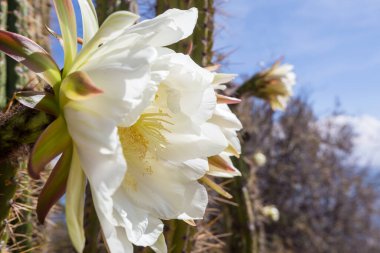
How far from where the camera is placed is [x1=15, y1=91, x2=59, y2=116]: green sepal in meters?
0.55

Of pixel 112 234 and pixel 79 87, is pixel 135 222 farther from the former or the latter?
pixel 79 87

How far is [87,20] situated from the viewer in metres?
0.63

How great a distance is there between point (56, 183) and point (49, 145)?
48mm

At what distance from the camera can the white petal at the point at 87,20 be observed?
2.04 feet

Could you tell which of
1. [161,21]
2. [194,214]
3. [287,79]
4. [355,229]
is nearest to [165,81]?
[161,21]

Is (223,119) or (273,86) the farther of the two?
(273,86)

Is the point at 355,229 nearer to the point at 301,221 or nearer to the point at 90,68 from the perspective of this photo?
the point at 301,221

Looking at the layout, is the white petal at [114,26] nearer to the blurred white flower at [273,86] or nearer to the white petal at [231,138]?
the white petal at [231,138]

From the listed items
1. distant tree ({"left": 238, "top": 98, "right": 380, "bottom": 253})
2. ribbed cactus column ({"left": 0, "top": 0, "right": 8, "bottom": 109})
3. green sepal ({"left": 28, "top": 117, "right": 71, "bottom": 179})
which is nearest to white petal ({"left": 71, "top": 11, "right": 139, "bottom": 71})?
green sepal ({"left": 28, "top": 117, "right": 71, "bottom": 179})

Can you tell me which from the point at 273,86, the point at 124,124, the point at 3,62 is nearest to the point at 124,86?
the point at 124,124

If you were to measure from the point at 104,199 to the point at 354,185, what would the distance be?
6.76 meters

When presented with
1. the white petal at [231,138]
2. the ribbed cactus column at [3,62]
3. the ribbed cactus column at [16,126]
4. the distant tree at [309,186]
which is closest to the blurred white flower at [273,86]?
the ribbed cactus column at [16,126]

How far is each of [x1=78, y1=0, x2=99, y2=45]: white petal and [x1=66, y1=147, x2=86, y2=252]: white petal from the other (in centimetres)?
16

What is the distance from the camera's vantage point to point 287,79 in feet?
6.40
